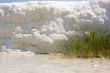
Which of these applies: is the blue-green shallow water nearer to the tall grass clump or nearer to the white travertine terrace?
the tall grass clump

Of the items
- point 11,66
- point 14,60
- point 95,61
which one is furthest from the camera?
point 14,60

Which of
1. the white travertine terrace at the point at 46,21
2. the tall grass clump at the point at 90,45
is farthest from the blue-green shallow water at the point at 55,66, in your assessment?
the white travertine terrace at the point at 46,21

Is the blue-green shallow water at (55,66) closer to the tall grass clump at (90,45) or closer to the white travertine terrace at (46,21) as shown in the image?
the tall grass clump at (90,45)

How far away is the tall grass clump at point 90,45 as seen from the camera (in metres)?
8.52

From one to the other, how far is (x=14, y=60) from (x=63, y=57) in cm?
137

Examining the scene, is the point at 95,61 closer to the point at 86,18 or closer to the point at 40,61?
the point at 40,61

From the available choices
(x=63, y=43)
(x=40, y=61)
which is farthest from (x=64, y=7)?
(x=40, y=61)

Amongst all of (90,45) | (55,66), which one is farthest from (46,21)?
(55,66)

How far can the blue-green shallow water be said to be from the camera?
6.56m

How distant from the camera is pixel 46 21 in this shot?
9.98m

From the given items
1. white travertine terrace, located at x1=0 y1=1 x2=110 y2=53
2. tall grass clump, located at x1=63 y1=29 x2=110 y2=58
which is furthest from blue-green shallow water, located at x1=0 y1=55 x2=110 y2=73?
white travertine terrace, located at x1=0 y1=1 x2=110 y2=53

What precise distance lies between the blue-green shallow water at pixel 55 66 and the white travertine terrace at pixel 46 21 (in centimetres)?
158

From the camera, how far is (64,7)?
9883 mm

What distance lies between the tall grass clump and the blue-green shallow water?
19.5 inches
